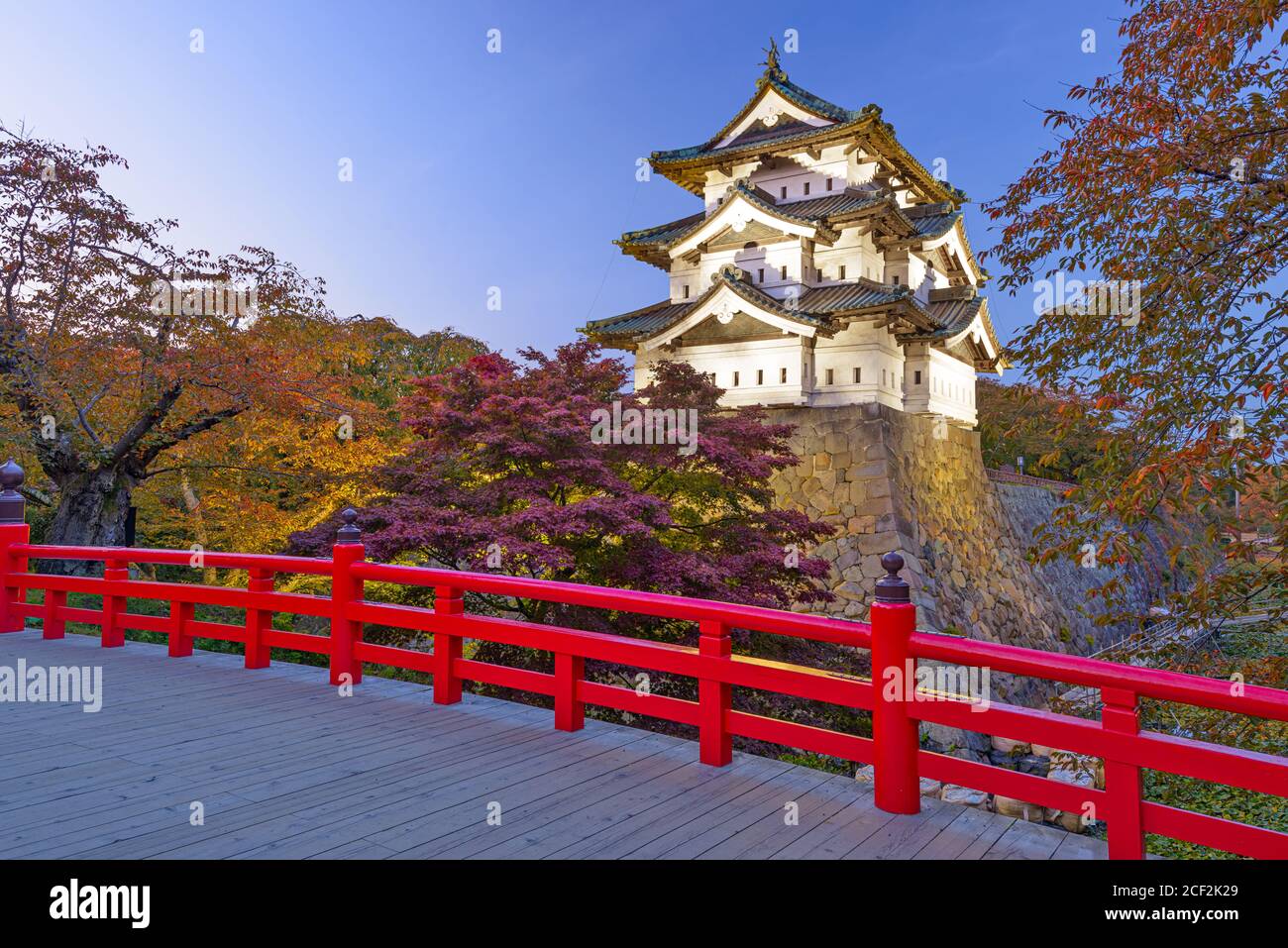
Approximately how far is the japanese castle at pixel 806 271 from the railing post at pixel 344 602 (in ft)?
49.7

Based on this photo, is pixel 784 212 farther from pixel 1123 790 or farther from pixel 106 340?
pixel 1123 790

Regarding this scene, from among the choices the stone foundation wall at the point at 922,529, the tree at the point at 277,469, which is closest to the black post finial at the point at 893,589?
the tree at the point at 277,469

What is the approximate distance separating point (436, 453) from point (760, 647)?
5.23 meters

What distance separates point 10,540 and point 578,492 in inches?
263

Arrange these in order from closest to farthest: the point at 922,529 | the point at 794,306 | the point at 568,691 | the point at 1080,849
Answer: the point at 1080,849 < the point at 568,691 < the point at 922,529 < the point at 794,306

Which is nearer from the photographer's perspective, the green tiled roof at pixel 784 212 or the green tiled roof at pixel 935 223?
the green tiled roof at pixel 784 212

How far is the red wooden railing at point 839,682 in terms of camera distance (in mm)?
3072

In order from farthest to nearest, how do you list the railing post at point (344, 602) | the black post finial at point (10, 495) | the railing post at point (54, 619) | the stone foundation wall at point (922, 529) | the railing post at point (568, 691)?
the stone foundation wall at point (922, 529)
the black post finial at point (10, 495)
the railing post at point (54, 619)
the railing post at point (344, 602)
the railing post at point (568, 691)

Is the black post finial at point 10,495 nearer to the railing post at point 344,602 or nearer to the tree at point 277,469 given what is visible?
the tree at point 277,469

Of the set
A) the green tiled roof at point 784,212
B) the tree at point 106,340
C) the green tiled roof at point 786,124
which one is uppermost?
the green tiled roof at point 786,124

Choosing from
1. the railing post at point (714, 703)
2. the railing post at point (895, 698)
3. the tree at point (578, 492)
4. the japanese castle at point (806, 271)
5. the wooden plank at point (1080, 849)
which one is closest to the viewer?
the wooden plank at point (1080, 849)

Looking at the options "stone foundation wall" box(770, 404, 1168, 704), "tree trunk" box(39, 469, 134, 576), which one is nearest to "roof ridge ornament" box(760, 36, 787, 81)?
"stone foundation wall" box(770, 404, 1168, 704)

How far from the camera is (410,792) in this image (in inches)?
161

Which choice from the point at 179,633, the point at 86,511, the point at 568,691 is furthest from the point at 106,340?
the point at 568,691
